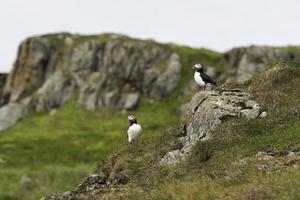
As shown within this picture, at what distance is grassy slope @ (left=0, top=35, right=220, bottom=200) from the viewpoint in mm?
73938

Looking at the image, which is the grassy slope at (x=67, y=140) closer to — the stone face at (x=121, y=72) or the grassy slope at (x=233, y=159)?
the stone face at (x=121, y=72)

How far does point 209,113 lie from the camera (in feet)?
97.9

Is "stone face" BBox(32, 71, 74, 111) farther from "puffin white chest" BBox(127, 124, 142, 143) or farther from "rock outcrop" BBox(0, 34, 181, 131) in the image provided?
"puffin white chest" BBox(127, 124, 142, 143)

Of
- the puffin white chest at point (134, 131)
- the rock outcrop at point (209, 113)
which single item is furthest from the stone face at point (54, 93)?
the rock outcrop at point (209, 113)

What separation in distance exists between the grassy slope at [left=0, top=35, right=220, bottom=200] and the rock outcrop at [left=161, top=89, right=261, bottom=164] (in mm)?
30903

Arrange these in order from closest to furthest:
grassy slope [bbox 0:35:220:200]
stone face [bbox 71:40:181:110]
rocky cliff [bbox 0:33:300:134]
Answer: grassy slope [bbox 0:35:220:200] < rocky cliff [bbox 0:33:300:134] < stone face [bbox 71:40:181:110]

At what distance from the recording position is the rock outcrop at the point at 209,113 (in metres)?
28.4

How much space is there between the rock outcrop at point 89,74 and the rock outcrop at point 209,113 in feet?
272

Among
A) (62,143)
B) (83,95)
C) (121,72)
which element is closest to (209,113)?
(62,143)

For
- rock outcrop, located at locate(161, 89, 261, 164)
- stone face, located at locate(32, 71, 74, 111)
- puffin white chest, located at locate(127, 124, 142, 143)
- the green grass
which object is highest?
rock outcrop, located at locate(161, 89, 261, 164)

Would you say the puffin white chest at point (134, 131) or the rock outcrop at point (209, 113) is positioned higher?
the rock outcrop at point (209, 113)

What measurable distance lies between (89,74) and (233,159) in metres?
101

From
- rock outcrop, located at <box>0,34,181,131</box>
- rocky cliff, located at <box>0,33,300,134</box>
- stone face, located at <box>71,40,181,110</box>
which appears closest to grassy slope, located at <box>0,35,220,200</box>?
rocky cliff, located at <box>0,33,300,134</box>

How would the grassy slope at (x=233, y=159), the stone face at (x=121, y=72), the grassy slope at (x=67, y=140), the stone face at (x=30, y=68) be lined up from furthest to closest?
the stone face at (x=30, y=68), the stone face at (x=121, y=72), the grassy slope at (x=67, y=140), the grassy slope at (x=233, y=159)
